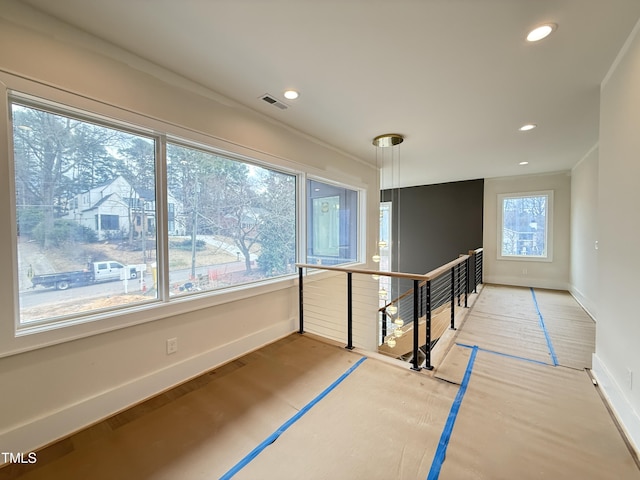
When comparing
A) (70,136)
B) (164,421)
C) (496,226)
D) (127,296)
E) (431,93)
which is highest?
(431,93)

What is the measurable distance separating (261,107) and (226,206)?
111cm

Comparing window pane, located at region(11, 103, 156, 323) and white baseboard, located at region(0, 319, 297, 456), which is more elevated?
window pane, located at region(11, 103, 156, 323)


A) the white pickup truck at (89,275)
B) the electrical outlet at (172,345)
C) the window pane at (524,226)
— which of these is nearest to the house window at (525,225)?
the window pane at (524,226)

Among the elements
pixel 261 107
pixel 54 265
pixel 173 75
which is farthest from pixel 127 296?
pixel 261 107

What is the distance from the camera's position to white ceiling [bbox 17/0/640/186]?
1.54 meters

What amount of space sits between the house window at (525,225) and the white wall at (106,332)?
5.91 metres

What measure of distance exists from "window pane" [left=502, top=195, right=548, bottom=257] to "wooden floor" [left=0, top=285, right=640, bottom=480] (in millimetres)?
3957

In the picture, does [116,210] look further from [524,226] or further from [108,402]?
[524,226]

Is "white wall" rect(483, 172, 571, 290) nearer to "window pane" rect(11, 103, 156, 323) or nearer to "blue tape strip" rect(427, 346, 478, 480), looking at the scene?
"blue tape strip" rect(427, 346, 478, 480)

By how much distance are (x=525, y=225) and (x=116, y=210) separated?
7.40 m

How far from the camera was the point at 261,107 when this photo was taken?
2.76 m

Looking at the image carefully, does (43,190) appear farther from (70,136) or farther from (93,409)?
(93,409)

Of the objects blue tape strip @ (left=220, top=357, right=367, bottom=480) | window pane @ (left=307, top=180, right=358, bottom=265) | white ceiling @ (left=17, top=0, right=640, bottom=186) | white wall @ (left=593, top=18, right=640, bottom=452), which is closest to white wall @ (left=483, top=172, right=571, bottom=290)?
white ceiling @ (left=17, top=0, right=640, bottom=186)

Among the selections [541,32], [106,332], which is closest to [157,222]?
[106,332]
